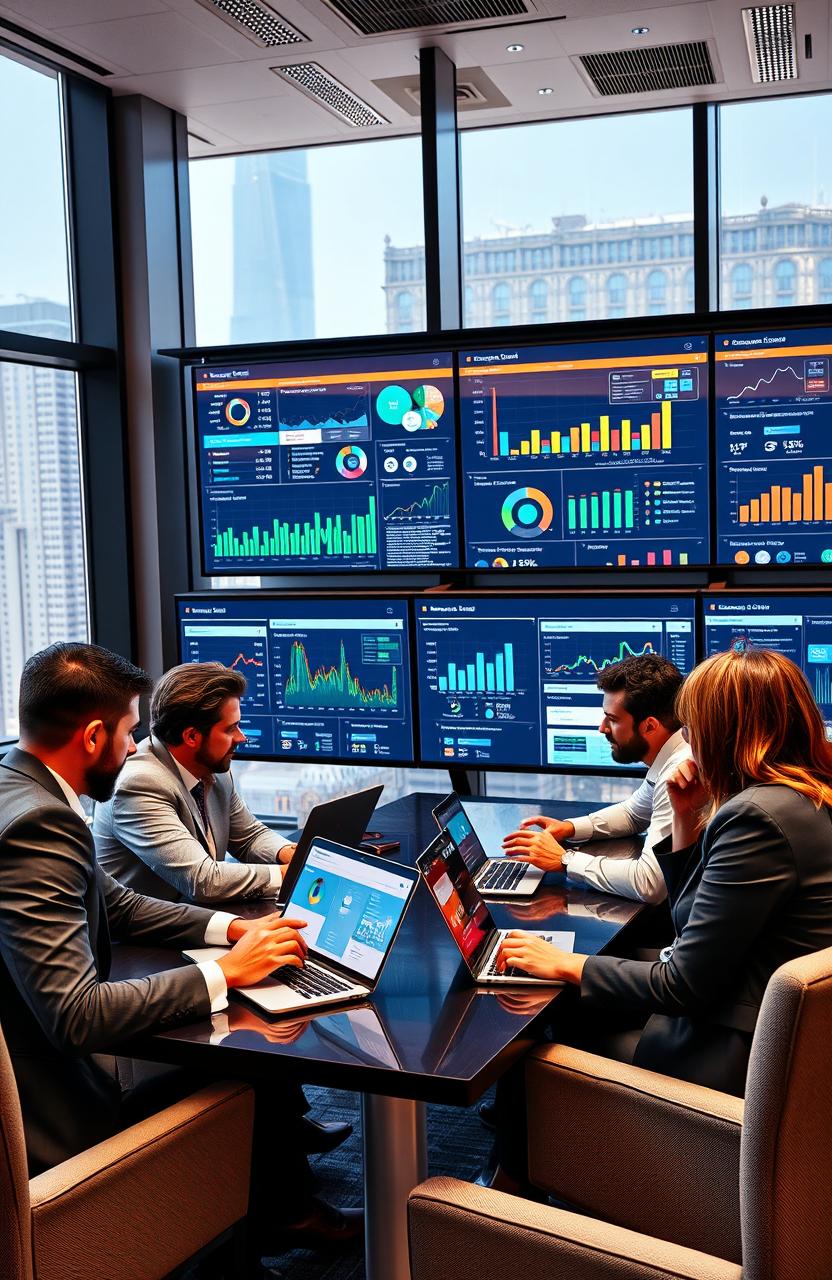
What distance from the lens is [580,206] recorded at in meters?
4.34

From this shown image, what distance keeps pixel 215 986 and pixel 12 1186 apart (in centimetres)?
53

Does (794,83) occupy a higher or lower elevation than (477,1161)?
higher

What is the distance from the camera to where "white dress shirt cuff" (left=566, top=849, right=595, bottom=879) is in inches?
115

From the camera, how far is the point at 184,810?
2.90m

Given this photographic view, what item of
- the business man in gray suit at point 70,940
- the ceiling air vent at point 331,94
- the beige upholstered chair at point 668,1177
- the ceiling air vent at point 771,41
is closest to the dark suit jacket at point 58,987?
the business man in gray suit at point 70,940

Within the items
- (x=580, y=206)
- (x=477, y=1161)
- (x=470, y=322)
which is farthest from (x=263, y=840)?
(x=580, y=206)

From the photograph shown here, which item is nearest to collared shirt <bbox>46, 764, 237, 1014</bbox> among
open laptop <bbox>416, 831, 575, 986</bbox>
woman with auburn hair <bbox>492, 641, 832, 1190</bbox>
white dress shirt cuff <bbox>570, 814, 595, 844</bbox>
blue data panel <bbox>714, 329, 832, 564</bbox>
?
open laptop <bbox>416, 831, 575, 986</bbox>

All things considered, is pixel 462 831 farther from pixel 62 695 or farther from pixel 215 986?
pixel 62 695

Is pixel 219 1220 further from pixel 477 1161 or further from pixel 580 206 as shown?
pixel 580 206

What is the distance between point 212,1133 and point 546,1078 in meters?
0.58

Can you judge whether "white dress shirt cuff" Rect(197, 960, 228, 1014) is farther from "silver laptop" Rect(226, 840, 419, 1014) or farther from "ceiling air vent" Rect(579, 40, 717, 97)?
"ceiling air vent" Rect(579, 40, 717, 97)

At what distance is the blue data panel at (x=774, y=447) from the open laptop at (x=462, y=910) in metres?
1.84

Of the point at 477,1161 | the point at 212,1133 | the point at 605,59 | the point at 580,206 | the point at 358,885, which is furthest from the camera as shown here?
the point at 580,206

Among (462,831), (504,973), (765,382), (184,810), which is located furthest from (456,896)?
(765,382)
